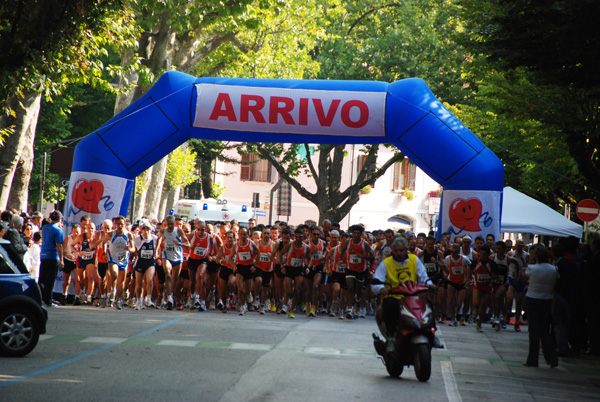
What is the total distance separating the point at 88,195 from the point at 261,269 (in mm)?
3828

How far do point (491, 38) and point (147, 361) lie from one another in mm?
6601

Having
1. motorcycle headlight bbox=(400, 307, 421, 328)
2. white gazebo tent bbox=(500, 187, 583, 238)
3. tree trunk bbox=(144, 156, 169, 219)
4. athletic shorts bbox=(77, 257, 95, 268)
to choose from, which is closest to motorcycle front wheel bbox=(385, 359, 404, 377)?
motorcycle headlight bbox=(400, 307, 421, 328)

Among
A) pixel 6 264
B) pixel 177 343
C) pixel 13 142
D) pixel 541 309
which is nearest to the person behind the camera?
pixel 6 264

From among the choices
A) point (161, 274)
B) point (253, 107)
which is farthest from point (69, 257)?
point (253, 107)

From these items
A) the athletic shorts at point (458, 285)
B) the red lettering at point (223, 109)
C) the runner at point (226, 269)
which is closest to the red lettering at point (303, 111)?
the red lettering at point (223, 109)

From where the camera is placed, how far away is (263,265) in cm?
1730

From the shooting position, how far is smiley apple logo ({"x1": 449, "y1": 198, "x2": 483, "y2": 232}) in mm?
17297

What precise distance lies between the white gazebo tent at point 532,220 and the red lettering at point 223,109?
8.85m

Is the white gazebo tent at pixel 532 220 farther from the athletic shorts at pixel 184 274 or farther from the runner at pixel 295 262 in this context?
the athletic shorts at pixel 184 274

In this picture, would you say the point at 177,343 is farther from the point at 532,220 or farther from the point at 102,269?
the point at 532,220

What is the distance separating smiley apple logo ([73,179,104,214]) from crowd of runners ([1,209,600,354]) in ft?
1.56

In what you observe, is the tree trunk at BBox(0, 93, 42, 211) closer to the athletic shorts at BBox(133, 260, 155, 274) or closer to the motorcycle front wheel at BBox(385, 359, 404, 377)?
the athletic shorts at BBox(133, 260, 155, 274)

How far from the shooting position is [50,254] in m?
16.1

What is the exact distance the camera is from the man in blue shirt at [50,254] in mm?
16109
